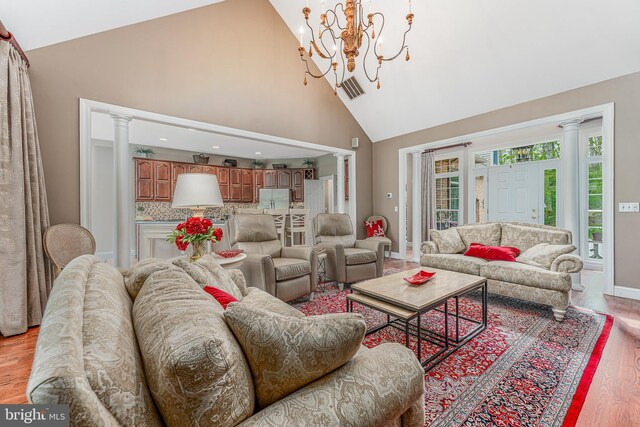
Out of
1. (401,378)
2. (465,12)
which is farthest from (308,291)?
(465,12)

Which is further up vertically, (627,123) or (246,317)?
(627,123)

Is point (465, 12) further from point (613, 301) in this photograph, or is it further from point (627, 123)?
point (613, 301)

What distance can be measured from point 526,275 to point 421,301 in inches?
64.5

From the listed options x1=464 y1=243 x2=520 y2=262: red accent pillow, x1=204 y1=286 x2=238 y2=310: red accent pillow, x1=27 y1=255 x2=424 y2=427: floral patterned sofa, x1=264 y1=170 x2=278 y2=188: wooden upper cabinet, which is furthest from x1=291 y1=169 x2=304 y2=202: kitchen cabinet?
x1=27 y1=255 x2=424 y2=427: floral patterned sofa

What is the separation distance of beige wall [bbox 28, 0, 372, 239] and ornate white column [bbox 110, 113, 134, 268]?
0.28m

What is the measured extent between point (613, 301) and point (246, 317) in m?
4.20

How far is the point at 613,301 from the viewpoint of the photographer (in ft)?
10.0

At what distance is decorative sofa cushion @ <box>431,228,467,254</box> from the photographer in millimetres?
3715

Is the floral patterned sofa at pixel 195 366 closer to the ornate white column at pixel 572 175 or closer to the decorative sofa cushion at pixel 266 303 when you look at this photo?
the decorative sofa cushion at pixel 266 303

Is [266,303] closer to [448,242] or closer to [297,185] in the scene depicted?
[448,242]

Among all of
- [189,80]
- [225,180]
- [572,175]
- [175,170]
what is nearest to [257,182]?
[225,180]

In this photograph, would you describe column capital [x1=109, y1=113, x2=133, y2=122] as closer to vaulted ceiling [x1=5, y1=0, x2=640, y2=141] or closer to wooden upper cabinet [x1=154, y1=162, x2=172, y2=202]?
vaulted ceiling [x1=5, y1=0, x2=640, y2=141]

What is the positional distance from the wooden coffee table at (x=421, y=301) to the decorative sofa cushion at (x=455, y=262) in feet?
2.51

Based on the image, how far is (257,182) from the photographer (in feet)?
A: 24.3
